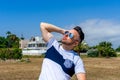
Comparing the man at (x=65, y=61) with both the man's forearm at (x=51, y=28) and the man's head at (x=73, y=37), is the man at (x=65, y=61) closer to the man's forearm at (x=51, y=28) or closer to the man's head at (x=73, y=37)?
the man's head at (x=73, y=37)

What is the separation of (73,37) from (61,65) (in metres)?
0.39

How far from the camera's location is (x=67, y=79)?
489cm

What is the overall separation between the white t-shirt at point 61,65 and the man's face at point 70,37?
159 mm

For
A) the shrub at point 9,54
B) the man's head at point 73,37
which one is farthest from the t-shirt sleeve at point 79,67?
the shrub at point 9,54

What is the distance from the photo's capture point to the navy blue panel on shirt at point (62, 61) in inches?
191

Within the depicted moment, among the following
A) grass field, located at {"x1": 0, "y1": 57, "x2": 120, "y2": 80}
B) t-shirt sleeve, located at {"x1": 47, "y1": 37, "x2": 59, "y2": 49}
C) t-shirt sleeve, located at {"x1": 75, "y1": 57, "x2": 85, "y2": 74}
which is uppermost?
t-shirt sleeve, located at {"x1": 47, "y1": 37, "x2": 59, "y2": 49}

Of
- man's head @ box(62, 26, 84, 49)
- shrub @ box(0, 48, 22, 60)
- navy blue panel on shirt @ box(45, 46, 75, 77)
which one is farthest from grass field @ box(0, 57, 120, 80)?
shrub @ box(0, 48, 22, 60)

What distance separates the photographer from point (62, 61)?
4906 mm

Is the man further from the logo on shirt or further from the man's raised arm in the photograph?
the man's raised arm

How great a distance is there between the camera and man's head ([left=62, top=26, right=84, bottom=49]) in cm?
486

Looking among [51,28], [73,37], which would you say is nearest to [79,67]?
[73,37]

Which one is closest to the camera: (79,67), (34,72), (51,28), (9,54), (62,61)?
(79,67)

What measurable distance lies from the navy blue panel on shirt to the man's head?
0.65ft

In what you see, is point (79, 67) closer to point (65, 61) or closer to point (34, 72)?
point (65, 61)
